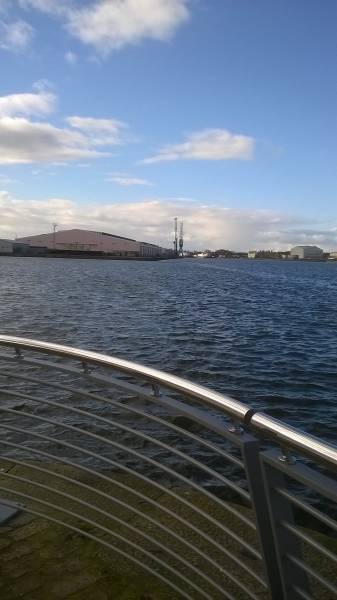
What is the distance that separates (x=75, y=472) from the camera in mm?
4961

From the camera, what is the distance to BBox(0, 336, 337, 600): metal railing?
6.17 ft

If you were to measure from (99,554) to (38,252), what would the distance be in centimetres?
15548

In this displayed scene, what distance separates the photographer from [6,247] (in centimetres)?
14412

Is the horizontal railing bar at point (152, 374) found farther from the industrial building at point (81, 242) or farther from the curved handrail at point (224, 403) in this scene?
the industrial building at point (81, 242)

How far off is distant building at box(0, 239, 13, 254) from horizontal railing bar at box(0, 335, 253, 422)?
14635 centimetres

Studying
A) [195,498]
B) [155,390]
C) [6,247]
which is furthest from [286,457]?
[6,247]

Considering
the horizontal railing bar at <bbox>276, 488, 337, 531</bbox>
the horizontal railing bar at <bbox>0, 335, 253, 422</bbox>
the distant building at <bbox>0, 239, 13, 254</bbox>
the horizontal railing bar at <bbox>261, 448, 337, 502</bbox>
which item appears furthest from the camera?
the distant building at <bbox>0, 239, 13, 254</bbox>

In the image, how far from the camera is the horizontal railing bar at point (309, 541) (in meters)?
1.77

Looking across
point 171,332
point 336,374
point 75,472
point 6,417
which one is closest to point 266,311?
point 171,332

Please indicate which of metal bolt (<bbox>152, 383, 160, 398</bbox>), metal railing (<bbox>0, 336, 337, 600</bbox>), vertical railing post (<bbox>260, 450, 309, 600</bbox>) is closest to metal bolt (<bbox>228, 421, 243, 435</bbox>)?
metal railing (<bbox>0, 336, 337, 600</bbox>)

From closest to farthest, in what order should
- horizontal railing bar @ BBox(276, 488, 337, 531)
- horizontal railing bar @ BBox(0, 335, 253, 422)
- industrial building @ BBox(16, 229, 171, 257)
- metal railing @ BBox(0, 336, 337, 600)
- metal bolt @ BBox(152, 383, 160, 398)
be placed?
horizontal railing bar @ BBox(276, 488, 337, 531), metal railing @ BBox(0, 336, 337, 600), horizontal railing bar @ BBox(0, 335, 253, 422), metal bolt @ BBox(152, 383, 160, 398), industrial building @ BBox(16, 229, 171, 257)

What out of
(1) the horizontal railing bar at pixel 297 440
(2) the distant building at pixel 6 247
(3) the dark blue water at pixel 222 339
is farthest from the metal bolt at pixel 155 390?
(2) the distant building at pixel 6 247

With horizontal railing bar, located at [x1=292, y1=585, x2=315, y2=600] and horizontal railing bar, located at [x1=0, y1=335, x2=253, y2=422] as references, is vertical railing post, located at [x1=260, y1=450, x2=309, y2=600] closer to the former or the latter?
horizontal railing bar, located at [x1=292, y1=585, x2=315, y2=600]

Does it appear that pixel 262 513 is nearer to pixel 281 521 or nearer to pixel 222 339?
pixel 281 521
